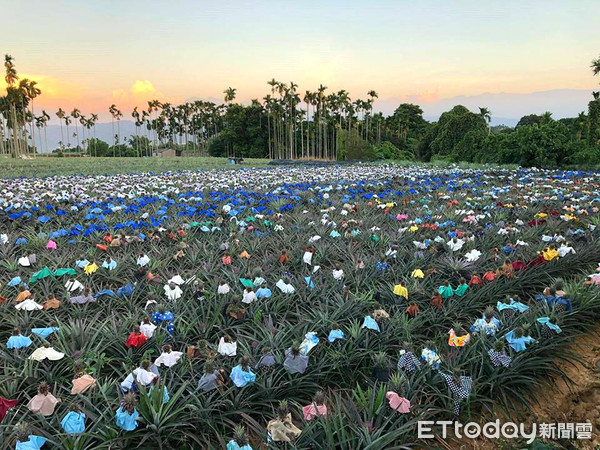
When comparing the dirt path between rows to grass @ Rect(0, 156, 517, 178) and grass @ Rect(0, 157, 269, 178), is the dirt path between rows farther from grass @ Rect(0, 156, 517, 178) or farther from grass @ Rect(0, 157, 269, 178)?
grass @ Rect(0, 157, 269, 178)

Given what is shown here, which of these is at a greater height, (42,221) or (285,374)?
(42,221)

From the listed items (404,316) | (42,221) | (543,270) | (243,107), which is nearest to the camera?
(404,316)

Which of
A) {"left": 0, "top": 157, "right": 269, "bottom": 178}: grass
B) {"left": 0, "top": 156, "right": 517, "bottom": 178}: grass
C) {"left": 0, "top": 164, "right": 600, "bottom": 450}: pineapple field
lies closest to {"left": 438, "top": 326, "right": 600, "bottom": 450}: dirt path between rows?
{"left": 0, "top": 164, "right": 600, "bottom": 450}: pineapple field

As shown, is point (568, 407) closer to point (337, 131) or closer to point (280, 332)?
point (280, 332)

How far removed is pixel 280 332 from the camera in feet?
8.98

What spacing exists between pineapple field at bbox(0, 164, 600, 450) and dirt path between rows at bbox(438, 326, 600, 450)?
5cm


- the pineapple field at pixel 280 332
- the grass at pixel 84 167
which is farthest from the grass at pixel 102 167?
the pineapple field at pixel 280 332

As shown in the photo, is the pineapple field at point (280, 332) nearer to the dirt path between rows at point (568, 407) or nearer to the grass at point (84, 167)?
the dirt path between rows at point (568, 407)

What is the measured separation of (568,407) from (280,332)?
6.03 feet

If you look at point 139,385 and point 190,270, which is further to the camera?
point 190,270

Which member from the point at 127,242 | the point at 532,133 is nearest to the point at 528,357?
the point at 127,242

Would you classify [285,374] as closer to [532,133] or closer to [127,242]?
[127,242]

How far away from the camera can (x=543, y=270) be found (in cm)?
401

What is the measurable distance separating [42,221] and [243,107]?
2663 inches
